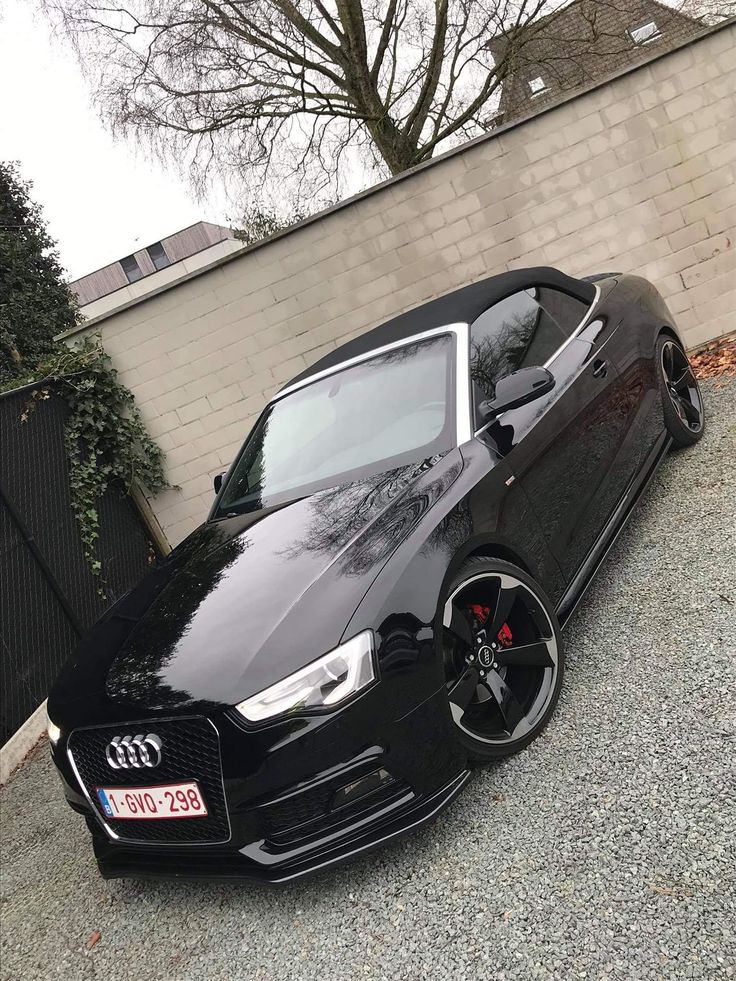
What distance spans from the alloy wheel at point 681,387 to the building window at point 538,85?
9108 mm

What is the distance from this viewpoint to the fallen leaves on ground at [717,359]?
19.2 ft

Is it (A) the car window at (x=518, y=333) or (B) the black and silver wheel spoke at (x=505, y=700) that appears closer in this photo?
(B) the black and silver wheel spoke at (x=505, y=700)

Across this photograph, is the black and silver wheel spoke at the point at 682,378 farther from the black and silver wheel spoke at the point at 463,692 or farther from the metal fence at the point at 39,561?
the metal fence at the point at 39,561

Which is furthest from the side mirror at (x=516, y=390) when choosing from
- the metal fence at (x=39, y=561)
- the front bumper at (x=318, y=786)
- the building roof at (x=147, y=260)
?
the building roof at (x=147, y=260)

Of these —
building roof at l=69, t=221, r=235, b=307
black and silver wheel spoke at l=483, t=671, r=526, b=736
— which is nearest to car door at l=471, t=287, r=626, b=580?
black and silver wheel spoke at l=483, t=671, r=526, b=736

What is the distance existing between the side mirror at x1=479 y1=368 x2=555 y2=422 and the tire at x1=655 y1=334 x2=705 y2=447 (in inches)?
57.5

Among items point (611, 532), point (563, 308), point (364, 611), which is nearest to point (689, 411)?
point (563, 308)

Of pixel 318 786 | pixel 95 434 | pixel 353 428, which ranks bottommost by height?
pixel 318 786

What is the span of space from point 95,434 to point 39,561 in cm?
160

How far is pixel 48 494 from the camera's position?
Result: 18.0 feet

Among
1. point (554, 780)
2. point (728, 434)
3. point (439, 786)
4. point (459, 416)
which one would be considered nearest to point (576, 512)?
point (459, 416)

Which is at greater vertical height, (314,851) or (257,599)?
(257,599)

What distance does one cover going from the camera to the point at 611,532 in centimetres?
328

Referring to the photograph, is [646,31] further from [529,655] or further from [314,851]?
[314,851]
